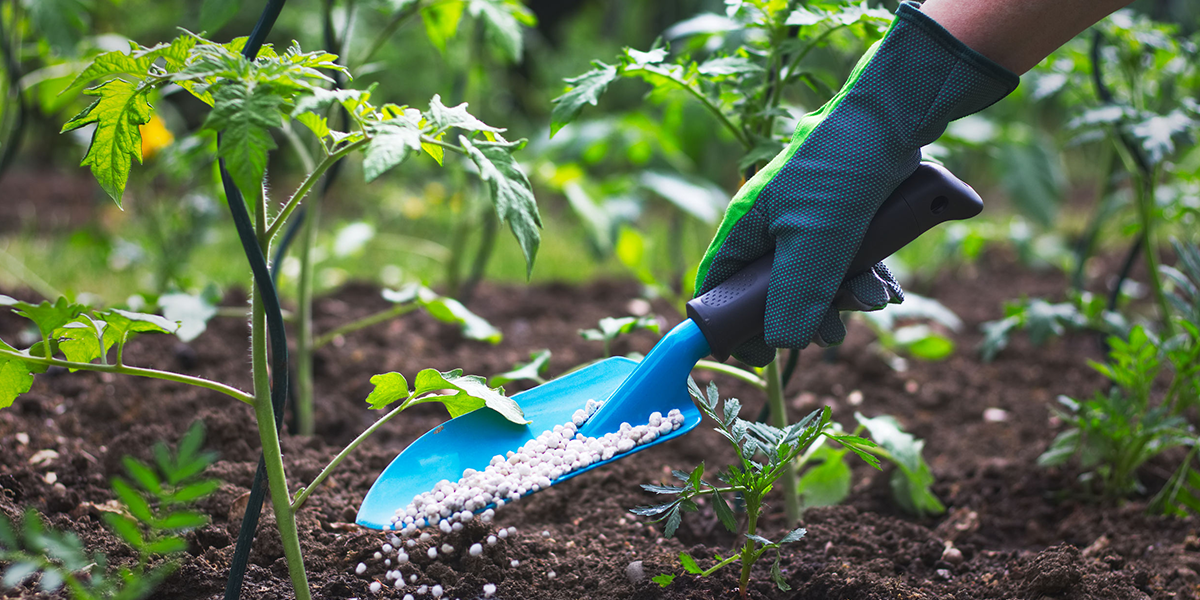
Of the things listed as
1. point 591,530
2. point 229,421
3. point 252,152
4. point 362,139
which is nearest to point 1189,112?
point 591,530

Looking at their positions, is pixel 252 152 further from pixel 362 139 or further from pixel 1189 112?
pixel 1189 112

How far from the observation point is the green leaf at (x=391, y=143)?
2.43 feet

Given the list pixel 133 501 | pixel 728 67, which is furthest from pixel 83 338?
pixel 728 67

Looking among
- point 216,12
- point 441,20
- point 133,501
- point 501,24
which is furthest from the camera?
point 441,20

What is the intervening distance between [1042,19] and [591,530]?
94cm

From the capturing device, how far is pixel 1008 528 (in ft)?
4.69

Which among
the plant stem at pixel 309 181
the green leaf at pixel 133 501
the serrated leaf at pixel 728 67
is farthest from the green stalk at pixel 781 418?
the green leaf at pixel 133 501

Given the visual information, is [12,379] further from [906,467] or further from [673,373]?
[906,467]

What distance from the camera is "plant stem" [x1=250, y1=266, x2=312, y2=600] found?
91cm

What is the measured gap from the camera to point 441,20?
1.67 metres

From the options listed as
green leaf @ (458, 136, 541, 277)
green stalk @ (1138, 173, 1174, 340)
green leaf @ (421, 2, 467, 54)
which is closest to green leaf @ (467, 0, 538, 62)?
green leaf @ (421, 2, 467, 54)

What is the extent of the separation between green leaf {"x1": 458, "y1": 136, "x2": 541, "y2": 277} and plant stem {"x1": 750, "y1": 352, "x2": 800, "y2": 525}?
48 centimetres

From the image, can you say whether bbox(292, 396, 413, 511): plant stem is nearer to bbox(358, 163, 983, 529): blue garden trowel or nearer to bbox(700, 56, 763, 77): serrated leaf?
bbox(358, 163, 983, 529): blue garden trowel

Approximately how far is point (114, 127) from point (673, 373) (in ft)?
2.36
